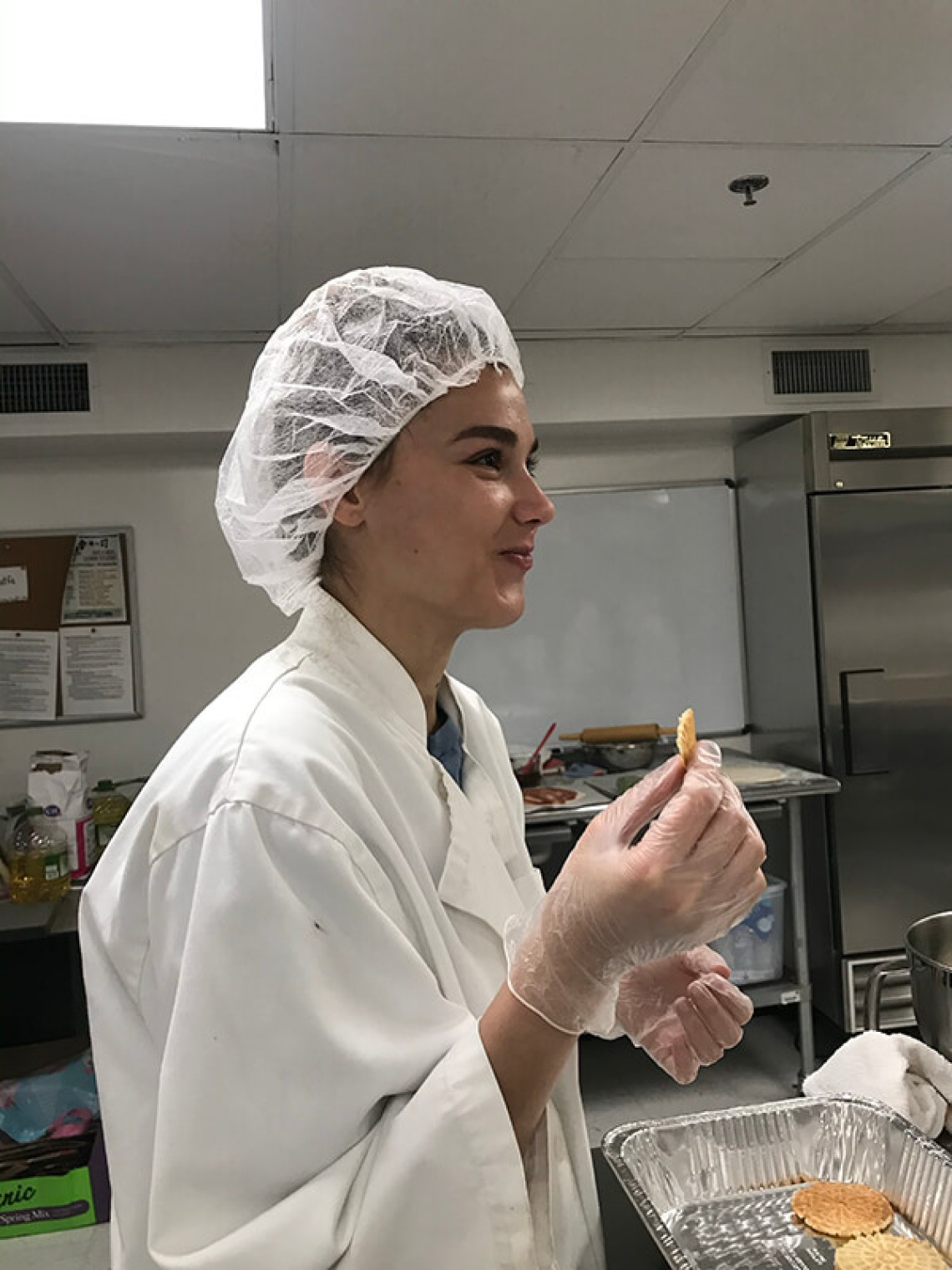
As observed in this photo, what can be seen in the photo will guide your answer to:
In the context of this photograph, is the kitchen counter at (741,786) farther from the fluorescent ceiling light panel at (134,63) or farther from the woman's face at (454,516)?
the fluorescent ceiling light panel at (134,63)

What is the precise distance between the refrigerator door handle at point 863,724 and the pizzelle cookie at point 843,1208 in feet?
6.72

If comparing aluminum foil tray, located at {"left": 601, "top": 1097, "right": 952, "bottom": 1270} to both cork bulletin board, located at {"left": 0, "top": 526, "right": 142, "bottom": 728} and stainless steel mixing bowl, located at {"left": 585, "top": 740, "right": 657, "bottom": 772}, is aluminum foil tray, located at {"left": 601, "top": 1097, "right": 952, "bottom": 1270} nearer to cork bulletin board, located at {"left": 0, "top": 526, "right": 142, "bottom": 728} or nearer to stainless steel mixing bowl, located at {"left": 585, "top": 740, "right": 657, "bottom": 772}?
stainless steel mixing bowl, located at {"left": 585, "top": 740, "right": 657, "bottom": 772}

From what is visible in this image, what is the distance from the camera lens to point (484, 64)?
4.89 feet

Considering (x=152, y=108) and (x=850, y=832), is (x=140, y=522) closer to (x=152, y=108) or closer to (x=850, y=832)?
(x=152, y=108)

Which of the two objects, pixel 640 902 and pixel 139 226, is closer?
pixel 640 902

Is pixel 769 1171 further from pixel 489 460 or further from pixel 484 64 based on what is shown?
pixel 484 64

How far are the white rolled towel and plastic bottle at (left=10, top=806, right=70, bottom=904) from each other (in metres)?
2.13

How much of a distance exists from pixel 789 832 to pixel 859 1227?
204 centimetres

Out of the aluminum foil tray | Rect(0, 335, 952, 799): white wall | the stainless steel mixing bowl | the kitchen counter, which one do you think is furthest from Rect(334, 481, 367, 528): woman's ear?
the stainless steel mixing bowl

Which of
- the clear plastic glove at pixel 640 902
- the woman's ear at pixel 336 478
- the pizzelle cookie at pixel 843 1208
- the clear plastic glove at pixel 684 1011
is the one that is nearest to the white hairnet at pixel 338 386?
the woman's ear at pixel 336 478

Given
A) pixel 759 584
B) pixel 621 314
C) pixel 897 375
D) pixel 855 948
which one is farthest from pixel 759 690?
pixel 621 314

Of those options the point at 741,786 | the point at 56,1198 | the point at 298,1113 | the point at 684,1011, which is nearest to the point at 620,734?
the point at 741,786

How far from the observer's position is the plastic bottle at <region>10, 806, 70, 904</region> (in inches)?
102

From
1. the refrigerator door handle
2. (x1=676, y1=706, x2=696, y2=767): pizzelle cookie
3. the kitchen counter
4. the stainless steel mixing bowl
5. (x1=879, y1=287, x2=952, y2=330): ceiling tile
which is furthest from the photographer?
the stainless steel mixing bowl
